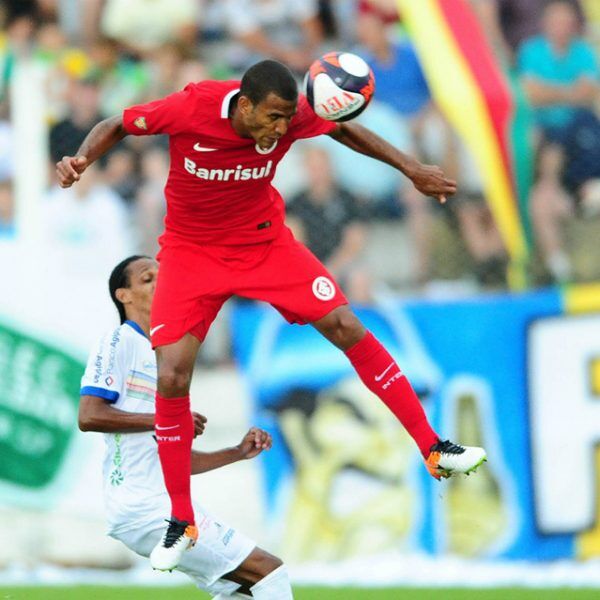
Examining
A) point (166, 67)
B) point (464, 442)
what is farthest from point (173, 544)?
point (166, 67)

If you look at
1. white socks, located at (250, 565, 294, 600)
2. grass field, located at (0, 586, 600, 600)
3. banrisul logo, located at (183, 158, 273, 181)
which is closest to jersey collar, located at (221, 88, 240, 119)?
banrisul logo, located at (183, 158, 273, 181)

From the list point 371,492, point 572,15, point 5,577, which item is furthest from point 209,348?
point 572,15

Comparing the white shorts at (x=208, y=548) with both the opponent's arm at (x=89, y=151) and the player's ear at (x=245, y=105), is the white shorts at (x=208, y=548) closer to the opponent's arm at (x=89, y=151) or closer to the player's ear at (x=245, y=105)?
the opponent's arm at (x=89, y=151)

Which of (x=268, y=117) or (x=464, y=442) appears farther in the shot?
(x=464, y=442)

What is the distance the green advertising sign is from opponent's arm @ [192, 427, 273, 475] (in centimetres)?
506

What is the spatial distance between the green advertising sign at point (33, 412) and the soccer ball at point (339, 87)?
6096mm

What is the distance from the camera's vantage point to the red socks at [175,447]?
22.4ft

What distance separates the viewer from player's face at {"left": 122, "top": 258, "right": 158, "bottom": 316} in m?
7.43

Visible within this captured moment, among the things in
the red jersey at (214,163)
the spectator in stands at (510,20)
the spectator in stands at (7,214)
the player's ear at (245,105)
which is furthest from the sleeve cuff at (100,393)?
the spectator in stands at (510,20)

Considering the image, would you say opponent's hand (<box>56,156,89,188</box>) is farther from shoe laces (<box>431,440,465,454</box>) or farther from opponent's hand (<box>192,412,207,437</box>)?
shoe laces (<box>431,440,465,454</box>)

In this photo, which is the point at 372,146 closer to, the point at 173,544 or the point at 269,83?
the point at 269,83

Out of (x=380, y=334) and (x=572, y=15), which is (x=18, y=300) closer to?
(x=380, y=334)

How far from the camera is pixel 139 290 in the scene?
24.4 feet

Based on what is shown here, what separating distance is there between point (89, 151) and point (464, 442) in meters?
5.87
